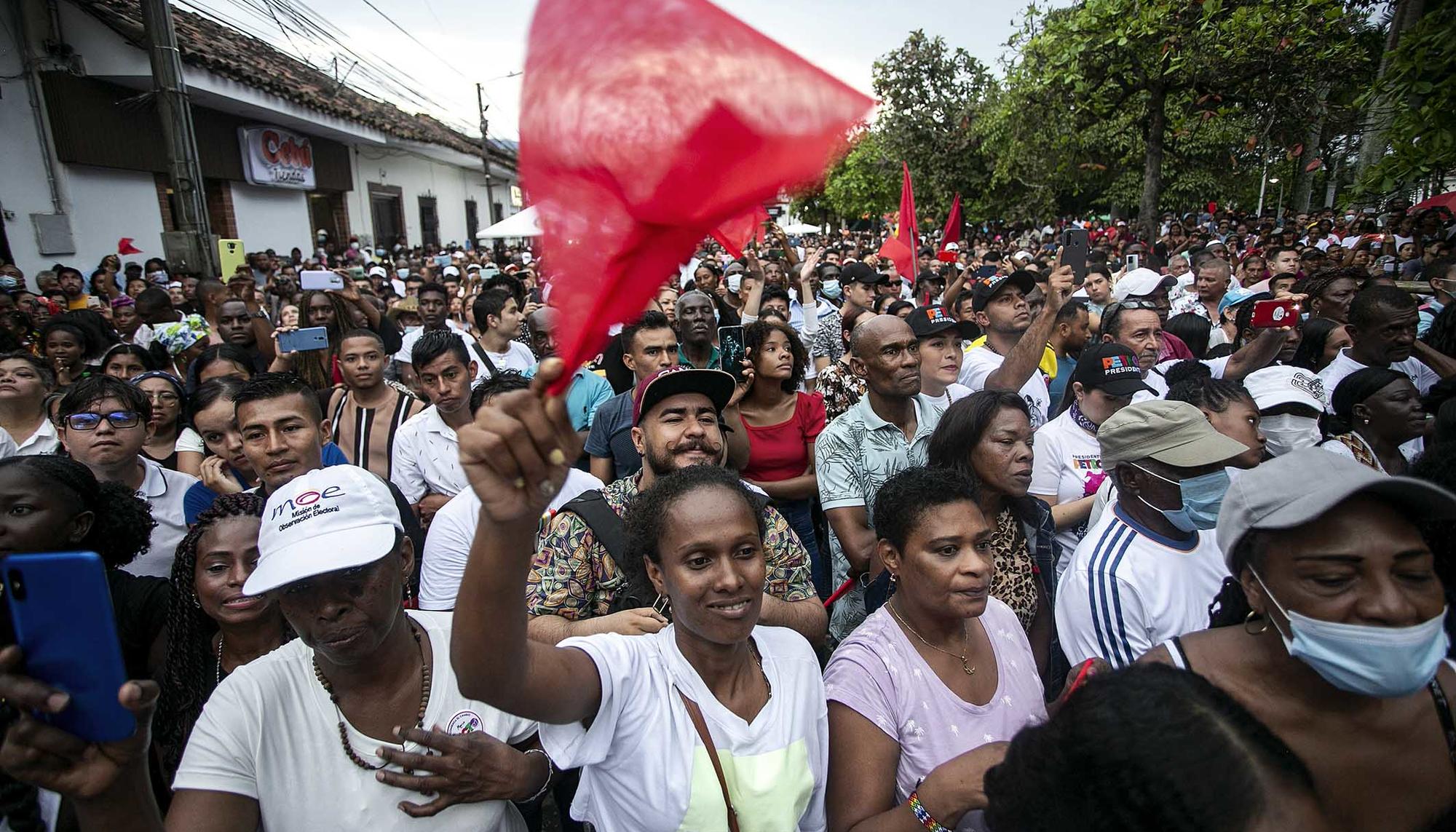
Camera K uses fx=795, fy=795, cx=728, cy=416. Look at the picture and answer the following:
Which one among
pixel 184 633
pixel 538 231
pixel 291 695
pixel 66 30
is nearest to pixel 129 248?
pixel 66 30

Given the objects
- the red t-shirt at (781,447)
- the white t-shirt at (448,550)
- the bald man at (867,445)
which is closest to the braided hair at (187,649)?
the white t-shirt at (448,550)

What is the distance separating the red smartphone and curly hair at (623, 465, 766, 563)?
3.58 metres

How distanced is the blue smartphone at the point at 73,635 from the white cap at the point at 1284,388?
13.6ft

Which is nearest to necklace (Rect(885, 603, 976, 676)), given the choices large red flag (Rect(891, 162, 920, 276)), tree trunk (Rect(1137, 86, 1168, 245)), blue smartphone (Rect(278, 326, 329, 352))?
blue smartphone (Rect(278, 326, 329, 352))

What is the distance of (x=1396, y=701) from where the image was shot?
1.70 m

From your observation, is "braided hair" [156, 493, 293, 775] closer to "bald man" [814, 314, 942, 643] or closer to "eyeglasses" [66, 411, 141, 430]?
"eyeglasses" [66, 411, 141, 430]

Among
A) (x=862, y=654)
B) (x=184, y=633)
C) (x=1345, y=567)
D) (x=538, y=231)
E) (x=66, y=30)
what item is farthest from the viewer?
(x=66, y=30)

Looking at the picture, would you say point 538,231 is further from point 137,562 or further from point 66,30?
point 66,30

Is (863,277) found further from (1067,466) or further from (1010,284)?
(1067,466)

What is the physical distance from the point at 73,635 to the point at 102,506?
66.8 inches

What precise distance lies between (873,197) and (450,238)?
48.1 ft

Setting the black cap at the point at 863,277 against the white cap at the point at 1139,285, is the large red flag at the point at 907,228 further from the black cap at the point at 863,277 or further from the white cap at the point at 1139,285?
the white cap at the point at 1139,285

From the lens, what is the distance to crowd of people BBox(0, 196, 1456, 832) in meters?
1.30

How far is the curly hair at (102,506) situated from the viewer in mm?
2355
